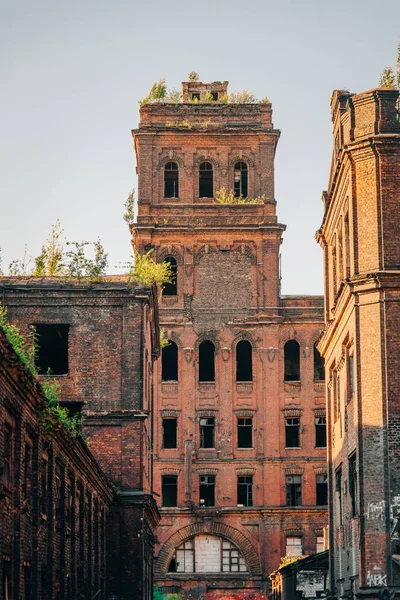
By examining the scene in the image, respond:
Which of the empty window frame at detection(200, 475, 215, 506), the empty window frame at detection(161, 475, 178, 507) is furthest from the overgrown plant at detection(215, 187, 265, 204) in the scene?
→ the empty window frame at detection(161, 475, 178, 507)

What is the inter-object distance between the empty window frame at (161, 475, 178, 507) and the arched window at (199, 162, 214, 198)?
16.0 m

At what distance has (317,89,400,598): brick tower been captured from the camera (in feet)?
90.9

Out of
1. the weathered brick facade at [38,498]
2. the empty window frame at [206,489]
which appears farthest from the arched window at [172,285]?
the weathered brick facade at [38,498]

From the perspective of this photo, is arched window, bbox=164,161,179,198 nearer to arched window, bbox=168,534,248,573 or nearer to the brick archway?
the brick archway

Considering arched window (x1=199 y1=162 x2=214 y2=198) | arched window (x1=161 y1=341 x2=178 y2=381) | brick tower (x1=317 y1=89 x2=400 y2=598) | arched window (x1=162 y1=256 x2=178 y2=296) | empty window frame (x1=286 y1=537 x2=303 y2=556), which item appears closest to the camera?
brick tower (x1=317 y1=89 x2=400 y2=598)

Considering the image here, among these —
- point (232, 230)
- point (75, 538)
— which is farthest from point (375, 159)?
point (232, 230)

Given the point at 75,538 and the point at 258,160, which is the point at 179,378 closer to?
the point at 258,160

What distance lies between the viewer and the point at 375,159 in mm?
29953

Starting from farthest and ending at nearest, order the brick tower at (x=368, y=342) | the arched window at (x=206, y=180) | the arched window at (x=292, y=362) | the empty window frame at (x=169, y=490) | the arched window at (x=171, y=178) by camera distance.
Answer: the arched window at (x=206, y=180)
the arched window at (x=171, y=178)
the arched window at (x=292, y=362)
the empty window frame at (x=169, y=490)
the brick tower at (x=368, y=342)

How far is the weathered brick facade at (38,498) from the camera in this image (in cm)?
1722

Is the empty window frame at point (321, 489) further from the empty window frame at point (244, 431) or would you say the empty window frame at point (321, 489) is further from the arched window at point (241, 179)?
the arched window at point (241, 179)

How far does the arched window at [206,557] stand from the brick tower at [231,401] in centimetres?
5

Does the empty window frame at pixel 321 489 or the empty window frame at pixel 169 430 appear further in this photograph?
the empty window frame at pixel 169 430

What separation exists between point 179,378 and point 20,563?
140ft
